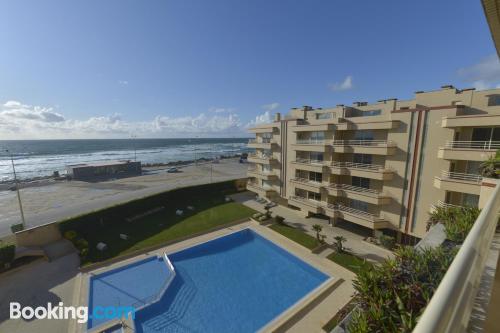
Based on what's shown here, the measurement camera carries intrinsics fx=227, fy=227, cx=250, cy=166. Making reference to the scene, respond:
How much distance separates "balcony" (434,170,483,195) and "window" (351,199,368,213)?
717cm

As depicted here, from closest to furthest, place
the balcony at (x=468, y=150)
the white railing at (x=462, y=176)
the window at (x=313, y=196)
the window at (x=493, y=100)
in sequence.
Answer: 1. the balcony at (x=468, y=150)
2. the white railing at (x=462, y=176)
3. the window at (x=493, y=100)
4. the window at (x=313, y=196)

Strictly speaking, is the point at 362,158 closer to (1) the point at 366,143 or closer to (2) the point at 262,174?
(1) the point at 366,143

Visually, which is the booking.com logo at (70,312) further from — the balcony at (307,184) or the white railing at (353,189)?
the white railing at (353,189)

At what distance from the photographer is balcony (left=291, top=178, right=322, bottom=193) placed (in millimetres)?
28730

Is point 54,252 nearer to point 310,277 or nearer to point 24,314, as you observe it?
point 24,314

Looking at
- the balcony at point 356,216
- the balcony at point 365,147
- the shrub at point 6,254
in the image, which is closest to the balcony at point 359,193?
the balcony at point 356,216

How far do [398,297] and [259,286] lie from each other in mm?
13445

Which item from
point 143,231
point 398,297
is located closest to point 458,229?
point 398,297

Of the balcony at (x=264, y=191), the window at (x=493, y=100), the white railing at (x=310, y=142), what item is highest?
the window at (x=493, y=100)

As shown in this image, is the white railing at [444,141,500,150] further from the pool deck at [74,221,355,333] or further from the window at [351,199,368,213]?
the pool deck at [74,221,355,333]

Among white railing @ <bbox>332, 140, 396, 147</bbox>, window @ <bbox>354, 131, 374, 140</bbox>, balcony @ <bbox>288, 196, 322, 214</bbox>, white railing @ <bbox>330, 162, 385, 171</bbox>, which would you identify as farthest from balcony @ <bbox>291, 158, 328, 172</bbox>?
window @ <bbox>354, 131, 374, 140</bbox>

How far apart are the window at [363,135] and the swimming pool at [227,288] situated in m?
14.6

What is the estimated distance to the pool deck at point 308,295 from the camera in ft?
49.3

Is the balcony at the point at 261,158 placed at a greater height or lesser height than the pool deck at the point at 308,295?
greater
